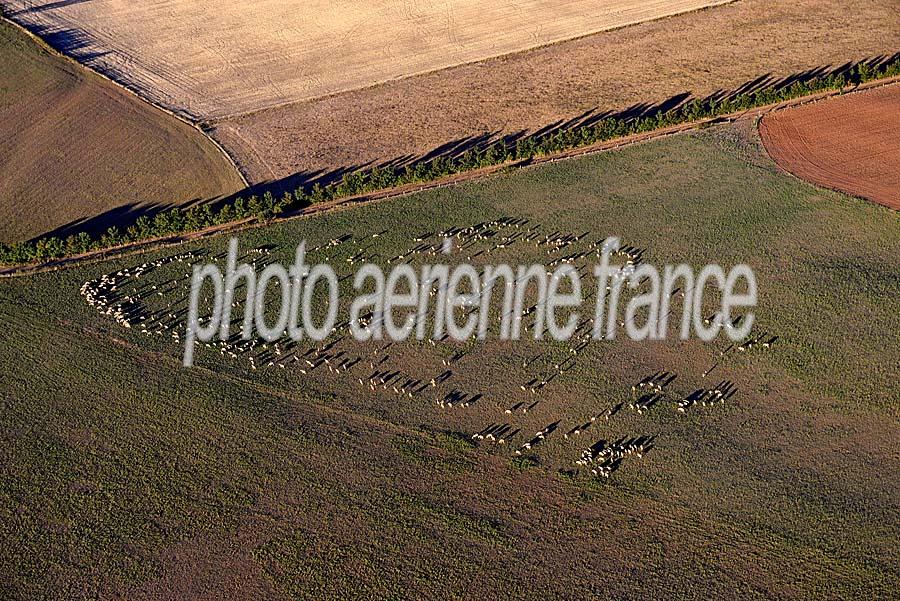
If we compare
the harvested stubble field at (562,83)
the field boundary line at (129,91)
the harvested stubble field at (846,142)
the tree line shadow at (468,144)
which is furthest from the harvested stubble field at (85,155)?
the harvested stubble field at (846,142)

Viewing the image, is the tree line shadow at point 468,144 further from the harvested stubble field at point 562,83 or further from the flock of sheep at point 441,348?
the flock of sheep at point 441,348

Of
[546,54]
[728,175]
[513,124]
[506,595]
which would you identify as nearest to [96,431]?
[506,595]

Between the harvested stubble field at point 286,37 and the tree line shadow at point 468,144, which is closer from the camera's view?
the tree line shadow at point 468,144

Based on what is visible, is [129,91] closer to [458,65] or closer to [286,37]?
[286,37]

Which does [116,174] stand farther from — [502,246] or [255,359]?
[502,246]

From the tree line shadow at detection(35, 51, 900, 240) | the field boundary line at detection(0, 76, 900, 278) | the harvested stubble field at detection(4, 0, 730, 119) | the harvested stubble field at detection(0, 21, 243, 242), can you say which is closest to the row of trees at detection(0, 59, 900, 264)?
the field boundary line at detection(0, 76, 900, 278)

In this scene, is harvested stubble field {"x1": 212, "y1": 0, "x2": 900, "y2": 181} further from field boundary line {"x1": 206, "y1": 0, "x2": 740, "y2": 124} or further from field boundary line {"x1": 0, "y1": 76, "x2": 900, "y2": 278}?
field boundary line {"x1": 0, "y1": 76, "x2": 900, "y2": 278}
